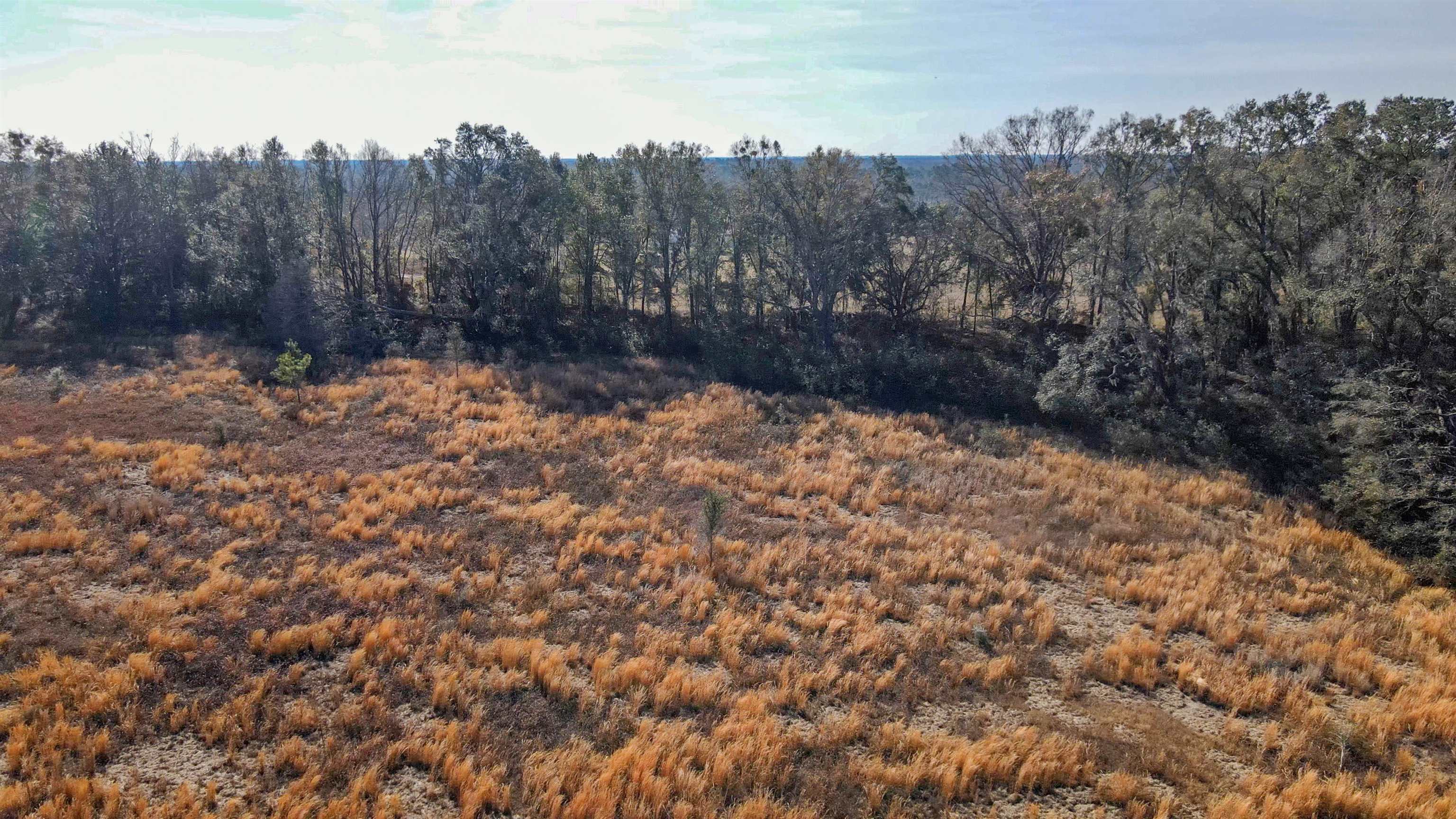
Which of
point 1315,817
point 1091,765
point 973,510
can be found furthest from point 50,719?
point 973,510

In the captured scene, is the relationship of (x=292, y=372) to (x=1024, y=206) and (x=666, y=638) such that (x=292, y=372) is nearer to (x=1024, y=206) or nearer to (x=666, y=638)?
(x=666, y=638)

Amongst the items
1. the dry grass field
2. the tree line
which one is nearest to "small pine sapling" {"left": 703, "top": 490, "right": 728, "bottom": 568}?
the dry grass field

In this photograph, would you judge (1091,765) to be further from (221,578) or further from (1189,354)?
(1189,354)

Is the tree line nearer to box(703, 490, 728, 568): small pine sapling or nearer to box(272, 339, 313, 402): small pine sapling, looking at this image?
box(272, 339, 313, 402): small pine sapling

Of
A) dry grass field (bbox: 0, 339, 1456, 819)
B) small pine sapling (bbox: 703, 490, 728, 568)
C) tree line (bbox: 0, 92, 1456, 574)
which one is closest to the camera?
dry grass field (bbox: 0, 339, 1456, 819)

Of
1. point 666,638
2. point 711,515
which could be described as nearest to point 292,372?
point 711,515

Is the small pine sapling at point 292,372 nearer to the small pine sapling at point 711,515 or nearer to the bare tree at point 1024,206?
the small pine sapling at point 711,515
